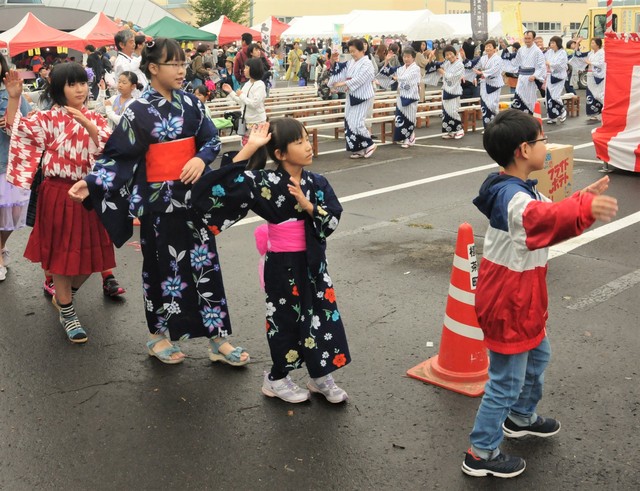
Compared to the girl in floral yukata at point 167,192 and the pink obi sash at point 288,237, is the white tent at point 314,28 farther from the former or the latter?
the pink obi sash at point 288,237

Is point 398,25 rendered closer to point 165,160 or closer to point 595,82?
point 595,82

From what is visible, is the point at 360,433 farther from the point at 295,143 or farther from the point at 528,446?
the point at 295,143

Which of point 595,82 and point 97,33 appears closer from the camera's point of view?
point 595,82

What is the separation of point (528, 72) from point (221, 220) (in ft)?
38.5

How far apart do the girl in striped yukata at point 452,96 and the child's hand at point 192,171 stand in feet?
33.0

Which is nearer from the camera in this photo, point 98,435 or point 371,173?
point 98,435

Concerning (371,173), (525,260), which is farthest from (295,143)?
(371,173)

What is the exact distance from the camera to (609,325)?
475cm

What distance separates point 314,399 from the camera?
3.90 meters

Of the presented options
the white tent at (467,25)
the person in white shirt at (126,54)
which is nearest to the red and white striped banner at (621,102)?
→ the person in white shirt at (126,54)

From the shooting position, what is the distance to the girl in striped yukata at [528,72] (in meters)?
14.1

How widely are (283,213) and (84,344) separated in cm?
187

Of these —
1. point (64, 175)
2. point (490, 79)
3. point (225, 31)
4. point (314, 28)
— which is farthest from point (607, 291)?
point (314, 28)

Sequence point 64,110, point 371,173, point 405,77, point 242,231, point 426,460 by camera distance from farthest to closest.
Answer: point 405,77
point 371,173
point 242,231
point 64,110
point 426,460
